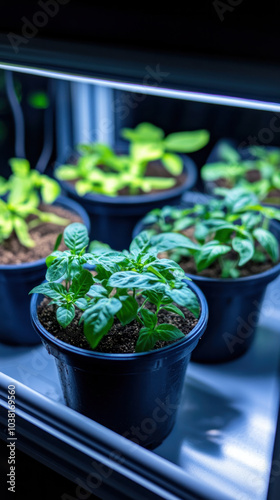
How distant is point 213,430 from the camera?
0.81 metres

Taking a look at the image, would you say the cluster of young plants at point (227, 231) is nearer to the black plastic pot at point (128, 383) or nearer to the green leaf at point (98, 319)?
the black plastic pot at point (128, 383)

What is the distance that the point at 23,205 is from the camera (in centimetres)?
103

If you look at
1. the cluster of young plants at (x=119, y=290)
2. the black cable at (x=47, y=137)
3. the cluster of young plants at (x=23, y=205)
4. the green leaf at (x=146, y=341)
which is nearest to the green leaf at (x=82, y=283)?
the cluster of young plants at (x=119, y=290)

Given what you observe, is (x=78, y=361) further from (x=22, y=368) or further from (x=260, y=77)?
(x=260, y=77)

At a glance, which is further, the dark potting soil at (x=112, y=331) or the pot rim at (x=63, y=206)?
the pot rim at (x=63, y=206)

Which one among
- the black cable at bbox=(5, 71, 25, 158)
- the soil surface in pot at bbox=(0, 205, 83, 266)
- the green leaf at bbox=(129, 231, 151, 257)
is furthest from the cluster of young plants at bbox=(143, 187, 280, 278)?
the black cable at bbox=(5, 71, 25, 158)

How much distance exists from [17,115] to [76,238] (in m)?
0.63

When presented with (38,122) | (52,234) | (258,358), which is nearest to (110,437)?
(258,358)

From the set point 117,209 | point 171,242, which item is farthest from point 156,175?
point 171,242

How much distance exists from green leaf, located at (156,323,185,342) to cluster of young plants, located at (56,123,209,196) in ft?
1.78

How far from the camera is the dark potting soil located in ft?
2.24

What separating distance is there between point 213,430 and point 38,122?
94 centimetres

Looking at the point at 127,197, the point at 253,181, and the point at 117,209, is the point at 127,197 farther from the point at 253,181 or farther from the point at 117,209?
the point at 253,181

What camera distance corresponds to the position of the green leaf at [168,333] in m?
0.66
